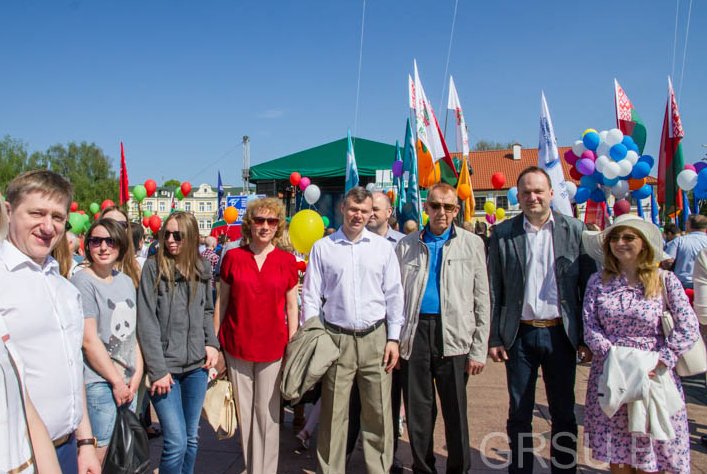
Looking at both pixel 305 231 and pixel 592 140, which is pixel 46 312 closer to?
pixel 305 231

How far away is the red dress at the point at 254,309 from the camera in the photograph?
10.3 ft

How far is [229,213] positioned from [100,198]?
143 ft

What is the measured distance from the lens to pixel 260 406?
3215 millimetres

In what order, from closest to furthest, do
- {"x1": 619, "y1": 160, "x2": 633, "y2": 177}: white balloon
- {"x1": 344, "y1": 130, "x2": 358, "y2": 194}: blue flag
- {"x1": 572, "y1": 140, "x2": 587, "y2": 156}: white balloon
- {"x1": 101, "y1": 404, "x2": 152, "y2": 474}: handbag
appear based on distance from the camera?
1. {"x1": 101, "y1": 404, "x2": 152, "y2": 474}: handbag
2. {"x1": 619, "y1": 160, "x2": 633, "y2": 177}: white balloon
3. {"x1": 572, "y1": 140, "x2": 587, "y2": 156}: white balloon
4. {"x1": 344, "y1": 130, "x2": 358, "y2": 194}: blue flag

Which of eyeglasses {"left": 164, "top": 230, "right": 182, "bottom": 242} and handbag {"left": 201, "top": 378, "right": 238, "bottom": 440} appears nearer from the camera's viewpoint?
eyeglasses {"left": 164, "top": 230, "right": 182, "bottom": 242}

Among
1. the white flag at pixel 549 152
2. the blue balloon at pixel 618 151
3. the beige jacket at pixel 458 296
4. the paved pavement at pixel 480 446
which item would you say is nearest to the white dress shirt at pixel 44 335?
the beige jacket at pixel 458 296

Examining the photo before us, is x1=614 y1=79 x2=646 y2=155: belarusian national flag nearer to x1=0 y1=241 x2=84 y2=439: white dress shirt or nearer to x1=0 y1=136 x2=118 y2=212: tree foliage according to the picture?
x1=0 y1=241 x2=84 y2=439: white dress shirt

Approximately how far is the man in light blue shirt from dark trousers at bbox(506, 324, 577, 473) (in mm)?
3941

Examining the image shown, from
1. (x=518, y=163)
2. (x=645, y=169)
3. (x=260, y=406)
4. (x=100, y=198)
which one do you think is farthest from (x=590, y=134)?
(x=100, y=198)

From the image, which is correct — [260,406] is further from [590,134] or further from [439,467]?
[590,134]

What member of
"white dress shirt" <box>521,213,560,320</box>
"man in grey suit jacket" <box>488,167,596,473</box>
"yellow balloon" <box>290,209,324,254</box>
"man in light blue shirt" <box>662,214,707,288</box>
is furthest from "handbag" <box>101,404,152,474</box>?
"man in light blue shirt" <box>662,214,707,288</box>

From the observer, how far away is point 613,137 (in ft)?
27.1

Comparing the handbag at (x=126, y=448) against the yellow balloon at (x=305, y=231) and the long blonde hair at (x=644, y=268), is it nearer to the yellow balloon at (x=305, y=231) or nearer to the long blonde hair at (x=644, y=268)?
the long blonde hair at (x=644, y=268)

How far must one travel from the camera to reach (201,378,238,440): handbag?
318 cm
